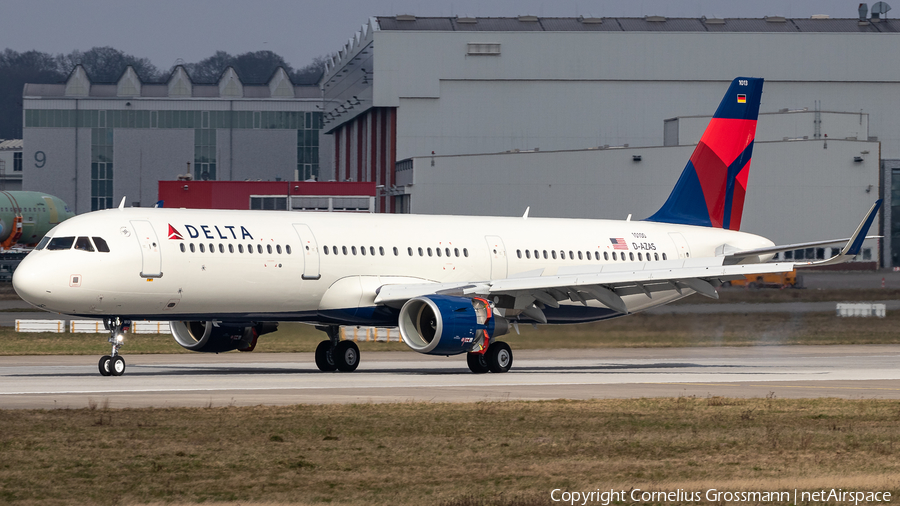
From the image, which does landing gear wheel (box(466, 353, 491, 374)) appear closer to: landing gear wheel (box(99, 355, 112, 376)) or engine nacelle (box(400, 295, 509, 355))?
engine nacelle (box(400, 295, 509, 355))

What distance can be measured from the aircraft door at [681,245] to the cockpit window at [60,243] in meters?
20.2

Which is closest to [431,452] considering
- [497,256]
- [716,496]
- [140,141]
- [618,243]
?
[716,496]

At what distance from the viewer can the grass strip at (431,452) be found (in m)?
13.9

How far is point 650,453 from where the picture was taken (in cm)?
1689

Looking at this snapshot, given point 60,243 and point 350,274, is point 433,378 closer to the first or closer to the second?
point 350,274

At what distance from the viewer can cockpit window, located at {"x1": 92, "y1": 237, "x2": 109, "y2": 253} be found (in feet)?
96.3

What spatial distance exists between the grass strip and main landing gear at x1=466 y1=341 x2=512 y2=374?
9.91m

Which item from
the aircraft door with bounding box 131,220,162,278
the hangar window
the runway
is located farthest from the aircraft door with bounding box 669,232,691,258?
the hangar window

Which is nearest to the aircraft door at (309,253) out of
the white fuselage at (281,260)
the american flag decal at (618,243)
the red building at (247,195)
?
the white fuselage at (281,260)

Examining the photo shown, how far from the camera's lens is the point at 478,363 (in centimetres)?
3334

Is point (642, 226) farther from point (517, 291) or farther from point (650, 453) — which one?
point (650, 453)

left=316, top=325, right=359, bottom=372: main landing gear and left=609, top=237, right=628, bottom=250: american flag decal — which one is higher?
left=609, top=237, right=628, bottom=250: american flag decal

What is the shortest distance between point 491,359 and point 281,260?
663 centimetres

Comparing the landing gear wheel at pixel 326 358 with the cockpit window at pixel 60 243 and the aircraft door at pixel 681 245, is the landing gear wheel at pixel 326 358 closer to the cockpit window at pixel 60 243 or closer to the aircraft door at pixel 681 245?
the cockpit window at pixel 60 243
